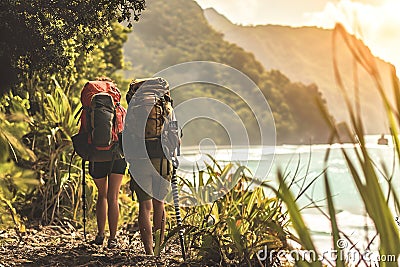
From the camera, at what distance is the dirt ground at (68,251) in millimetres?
5309

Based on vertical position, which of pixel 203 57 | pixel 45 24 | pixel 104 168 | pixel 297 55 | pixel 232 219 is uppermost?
pixel 297 55

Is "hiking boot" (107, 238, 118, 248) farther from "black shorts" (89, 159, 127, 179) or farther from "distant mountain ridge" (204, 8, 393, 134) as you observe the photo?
"distant mountain ridge" (204, 8, 393, 134)

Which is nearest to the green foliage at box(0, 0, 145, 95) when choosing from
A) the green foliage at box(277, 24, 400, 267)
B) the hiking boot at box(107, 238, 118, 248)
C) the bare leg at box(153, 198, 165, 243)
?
the bare leg at box(153, 198, 165, 243)

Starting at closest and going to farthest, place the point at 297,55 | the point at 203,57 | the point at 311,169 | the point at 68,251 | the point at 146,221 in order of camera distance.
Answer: the point at 146,221, the point at 68,251, the point at 311,169, the point at 203,57, the point at 297,55

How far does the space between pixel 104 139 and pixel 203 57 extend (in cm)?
8491

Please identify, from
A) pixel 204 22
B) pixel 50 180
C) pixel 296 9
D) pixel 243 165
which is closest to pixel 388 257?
pixel 243 165

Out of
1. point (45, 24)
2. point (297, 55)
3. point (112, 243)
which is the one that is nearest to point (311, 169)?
point (112, 243)

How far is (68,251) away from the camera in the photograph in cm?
580

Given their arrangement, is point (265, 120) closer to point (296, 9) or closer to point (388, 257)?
point (296, 9)

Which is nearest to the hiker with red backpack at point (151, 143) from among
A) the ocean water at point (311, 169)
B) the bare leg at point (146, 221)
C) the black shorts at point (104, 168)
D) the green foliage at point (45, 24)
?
the bare leg at point (146, 221)

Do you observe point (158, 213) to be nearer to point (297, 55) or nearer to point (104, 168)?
point (104, 168)

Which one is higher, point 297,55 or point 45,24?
point 297,55

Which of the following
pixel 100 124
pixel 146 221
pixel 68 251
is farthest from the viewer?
pixel 68 251

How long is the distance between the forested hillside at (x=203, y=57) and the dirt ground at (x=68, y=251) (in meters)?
72.6
